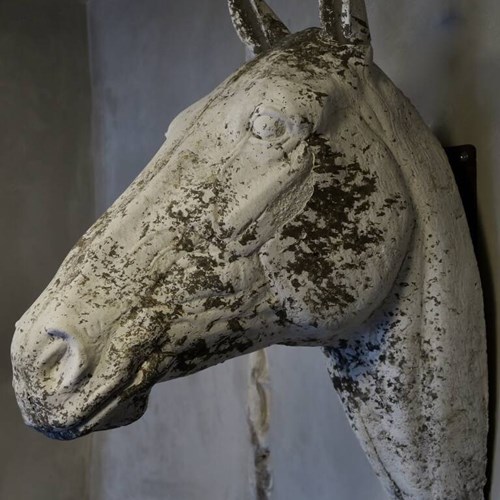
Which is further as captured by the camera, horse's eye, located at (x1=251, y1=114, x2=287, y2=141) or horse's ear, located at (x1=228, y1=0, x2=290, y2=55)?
horse's ear, located at (x1=228, y1=0, x2=290, y2=55)

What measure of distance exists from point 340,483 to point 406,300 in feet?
1.50

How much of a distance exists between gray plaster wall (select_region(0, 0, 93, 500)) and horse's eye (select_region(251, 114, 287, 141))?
3.81 ft

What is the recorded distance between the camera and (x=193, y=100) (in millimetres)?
1276

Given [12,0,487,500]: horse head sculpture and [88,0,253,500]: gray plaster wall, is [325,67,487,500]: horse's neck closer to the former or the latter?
[12,0,487,500]: horse head sculpture

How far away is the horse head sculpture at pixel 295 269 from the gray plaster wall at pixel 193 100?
0.30 feet

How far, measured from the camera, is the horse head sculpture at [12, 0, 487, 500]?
473 mm

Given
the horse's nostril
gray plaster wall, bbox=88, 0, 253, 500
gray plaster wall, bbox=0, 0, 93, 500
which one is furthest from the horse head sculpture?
gray plaster wall, bbox=0, 0, 93, 500

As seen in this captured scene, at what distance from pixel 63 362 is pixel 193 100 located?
894 mm

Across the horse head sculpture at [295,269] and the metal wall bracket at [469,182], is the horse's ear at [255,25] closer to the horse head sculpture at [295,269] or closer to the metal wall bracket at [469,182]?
the horse head sculpture at [295,269]

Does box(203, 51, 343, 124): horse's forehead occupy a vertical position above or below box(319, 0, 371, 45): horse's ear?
below

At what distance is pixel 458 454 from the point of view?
0.63 m

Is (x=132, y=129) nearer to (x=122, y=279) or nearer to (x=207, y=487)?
(x=207, y=487)

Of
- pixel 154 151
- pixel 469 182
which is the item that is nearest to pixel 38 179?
pixel 154 151

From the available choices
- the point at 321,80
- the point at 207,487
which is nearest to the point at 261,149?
the point at 321,80
